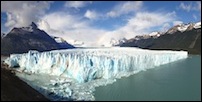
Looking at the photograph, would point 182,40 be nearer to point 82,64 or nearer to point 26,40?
point 26,40

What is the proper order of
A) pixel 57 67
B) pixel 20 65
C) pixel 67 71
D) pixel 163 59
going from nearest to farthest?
pixel 67 71 → pixel 57 67 → pixel 20 65 → pixel 163 59

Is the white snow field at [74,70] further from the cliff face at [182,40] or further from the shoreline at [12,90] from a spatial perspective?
the cliff face at [182,40]

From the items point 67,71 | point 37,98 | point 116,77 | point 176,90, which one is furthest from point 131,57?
point 37,98

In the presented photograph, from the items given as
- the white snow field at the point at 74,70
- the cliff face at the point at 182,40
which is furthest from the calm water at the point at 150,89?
the cliff face at the point at 182,40

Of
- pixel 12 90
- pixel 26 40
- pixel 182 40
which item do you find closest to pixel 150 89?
pixel 12 90

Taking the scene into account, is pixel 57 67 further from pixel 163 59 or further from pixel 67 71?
pixel 163 59

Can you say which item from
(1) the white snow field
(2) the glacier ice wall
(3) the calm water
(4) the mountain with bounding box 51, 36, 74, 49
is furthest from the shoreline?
(4) the mountain with bounding box 51, 36, 74, 49
